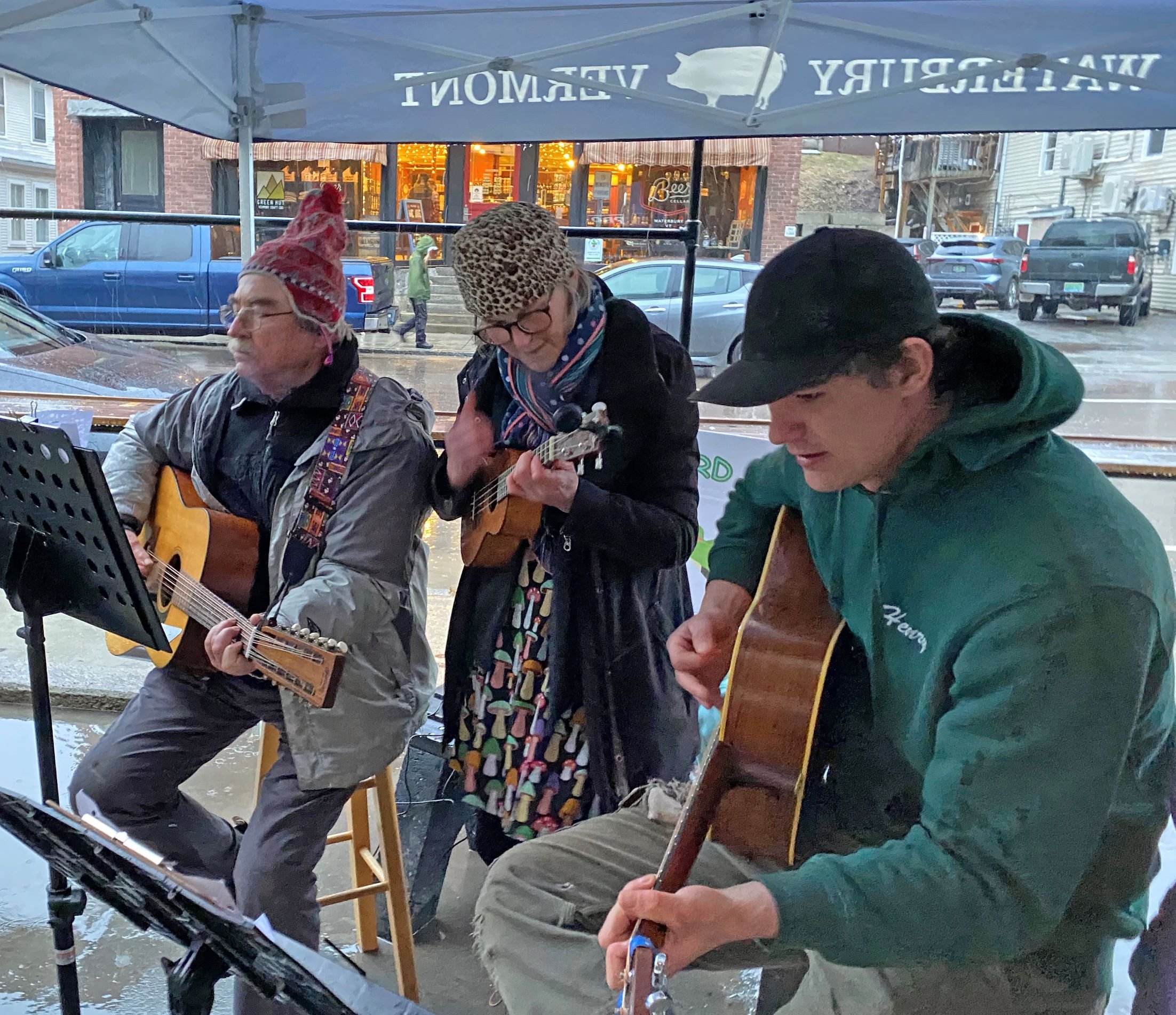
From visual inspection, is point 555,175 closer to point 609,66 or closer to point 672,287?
point 672,287

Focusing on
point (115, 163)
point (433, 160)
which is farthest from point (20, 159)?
point (433, 160)

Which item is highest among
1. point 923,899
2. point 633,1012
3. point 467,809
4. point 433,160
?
point 433,160

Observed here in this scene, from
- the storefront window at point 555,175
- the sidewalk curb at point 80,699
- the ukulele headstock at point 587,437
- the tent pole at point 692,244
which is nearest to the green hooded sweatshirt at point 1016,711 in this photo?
the ukulele headstock at point 587,437

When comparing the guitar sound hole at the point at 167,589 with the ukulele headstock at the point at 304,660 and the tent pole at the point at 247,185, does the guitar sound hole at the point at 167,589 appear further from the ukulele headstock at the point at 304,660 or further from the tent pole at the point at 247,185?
the tent pole at the point at 247,185

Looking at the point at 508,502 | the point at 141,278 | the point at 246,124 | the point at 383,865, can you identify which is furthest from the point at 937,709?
the point at 141,278

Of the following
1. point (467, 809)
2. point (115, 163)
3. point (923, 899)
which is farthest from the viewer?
point (115, 163)

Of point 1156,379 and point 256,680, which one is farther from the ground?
point 1156,379

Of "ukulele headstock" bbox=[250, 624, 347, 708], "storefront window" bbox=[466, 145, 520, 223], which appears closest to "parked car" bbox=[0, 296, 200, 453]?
"storefront window" bbox=[466, 145, 520, 223]

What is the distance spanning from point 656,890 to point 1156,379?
246 inches

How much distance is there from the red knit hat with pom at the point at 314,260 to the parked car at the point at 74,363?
239 cm

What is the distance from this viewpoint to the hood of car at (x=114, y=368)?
448cm

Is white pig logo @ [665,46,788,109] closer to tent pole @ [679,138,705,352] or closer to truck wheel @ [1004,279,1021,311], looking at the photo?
tent pole @ [679,138,705,352]

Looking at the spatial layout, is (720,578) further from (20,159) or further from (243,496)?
(20,159)

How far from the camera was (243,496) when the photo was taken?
218 cm
